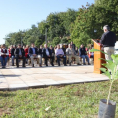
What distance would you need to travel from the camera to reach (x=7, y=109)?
10.3ft

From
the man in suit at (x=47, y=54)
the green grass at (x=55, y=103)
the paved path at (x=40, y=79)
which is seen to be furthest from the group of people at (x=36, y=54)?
the green grass at (x=55, y=103)

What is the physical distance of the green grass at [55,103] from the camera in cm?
287

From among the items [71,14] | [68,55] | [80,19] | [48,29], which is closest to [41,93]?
[68,55]

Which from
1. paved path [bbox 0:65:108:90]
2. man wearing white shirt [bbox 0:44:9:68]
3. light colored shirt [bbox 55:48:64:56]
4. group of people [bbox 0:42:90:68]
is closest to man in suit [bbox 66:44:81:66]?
group of people [bbox 0:42:90:68]

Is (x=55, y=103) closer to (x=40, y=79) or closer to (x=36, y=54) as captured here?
(x=40, y=79)

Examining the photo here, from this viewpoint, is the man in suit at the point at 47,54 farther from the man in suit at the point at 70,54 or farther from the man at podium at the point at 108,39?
the man at podium at the point at 108,39

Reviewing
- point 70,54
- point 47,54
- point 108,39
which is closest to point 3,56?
point 47,54

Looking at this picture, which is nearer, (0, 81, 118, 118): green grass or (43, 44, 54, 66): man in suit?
(0, 81, 118, 118): green grass

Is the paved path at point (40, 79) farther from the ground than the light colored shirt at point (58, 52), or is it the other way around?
the light colored shirt at point (58, 52)

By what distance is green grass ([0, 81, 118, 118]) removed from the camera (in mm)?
2875

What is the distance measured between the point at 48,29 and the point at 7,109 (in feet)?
213

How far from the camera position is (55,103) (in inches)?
135

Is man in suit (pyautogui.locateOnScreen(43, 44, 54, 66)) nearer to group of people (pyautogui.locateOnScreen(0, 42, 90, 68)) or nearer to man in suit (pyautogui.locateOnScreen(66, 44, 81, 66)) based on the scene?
group of people (pyautogui.locateOnScreen(0, 42, 90, 68))

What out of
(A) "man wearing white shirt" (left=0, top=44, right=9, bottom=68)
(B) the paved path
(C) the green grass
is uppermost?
(A) "man wearing white shirt" (left=0, top=44, right=9, bottom=68)
